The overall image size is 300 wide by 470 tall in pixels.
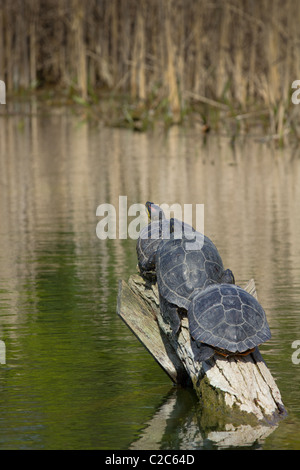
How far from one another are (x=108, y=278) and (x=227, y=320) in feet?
10.7

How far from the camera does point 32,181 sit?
1370 cm

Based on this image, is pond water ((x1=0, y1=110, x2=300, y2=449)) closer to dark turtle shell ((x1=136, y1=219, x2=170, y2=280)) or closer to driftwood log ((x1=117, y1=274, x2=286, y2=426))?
driftwood log ((x1=117, y1=274, x2=286, y2=426))

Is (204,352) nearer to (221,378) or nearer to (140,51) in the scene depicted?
(221,378)

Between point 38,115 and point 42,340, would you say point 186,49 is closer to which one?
point 38,115

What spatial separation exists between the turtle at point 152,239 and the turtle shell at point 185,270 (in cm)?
27

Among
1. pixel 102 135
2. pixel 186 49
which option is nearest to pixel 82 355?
pixel 102 135

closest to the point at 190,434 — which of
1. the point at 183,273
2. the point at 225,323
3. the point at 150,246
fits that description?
the point at 225,323

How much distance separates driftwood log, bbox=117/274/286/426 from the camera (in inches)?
183

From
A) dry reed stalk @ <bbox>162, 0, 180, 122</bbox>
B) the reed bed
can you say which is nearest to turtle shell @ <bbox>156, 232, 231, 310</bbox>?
the reed bed

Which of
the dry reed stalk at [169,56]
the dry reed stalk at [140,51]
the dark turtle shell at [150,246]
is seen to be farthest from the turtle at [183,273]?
the dry reed stalk at [140,51]

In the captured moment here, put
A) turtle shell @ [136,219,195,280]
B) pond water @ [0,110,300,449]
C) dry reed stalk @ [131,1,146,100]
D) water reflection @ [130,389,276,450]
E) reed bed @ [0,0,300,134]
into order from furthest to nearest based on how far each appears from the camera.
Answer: dry reed stalk @ [131,1,146,100]
reed bed @ [0,0,300,134]
turtle shell @ [136,219,195,280]
pond water @ [0,110,300,449]
water reflection @ [130,389,276,450]

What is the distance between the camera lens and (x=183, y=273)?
5.27 metres

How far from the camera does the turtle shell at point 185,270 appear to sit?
5211mm

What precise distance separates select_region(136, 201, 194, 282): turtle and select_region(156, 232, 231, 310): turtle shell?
27 cm
